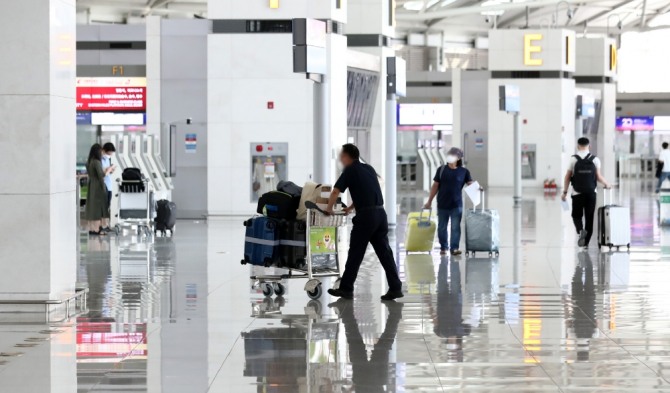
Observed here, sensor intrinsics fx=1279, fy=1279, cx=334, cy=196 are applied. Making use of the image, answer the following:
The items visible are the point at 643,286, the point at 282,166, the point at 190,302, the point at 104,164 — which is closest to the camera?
the point at 190,302

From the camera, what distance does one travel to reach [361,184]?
12430 mm

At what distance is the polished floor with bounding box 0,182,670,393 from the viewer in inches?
318

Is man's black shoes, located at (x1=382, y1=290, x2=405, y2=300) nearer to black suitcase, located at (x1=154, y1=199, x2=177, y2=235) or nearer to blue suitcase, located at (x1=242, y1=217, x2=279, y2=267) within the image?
blue suitcase, located at (x1=242, y1=217, x2=279, y2=267)

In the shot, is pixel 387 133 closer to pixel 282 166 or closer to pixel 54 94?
pixel 282 166

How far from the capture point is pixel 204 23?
27578 millimetres

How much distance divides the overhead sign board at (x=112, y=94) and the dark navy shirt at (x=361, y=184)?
26179mm

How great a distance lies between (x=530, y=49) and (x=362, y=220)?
36.7 m

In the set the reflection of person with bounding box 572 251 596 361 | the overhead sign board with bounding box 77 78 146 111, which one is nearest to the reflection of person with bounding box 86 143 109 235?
the reflection of person with bounding box 572 251 596 361

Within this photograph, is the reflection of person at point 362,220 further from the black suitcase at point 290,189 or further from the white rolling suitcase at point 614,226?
the white rolling suitcase at point 614,226

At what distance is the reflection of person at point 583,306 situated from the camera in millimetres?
9672

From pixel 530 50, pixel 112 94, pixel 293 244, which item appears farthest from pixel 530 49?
pixel 293 244

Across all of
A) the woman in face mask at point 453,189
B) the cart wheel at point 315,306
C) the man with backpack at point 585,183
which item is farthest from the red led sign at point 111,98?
the cart wheel at point 315,306

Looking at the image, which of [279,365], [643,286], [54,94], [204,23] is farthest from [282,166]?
[279,365]

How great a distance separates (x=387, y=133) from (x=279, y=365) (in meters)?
15.9
